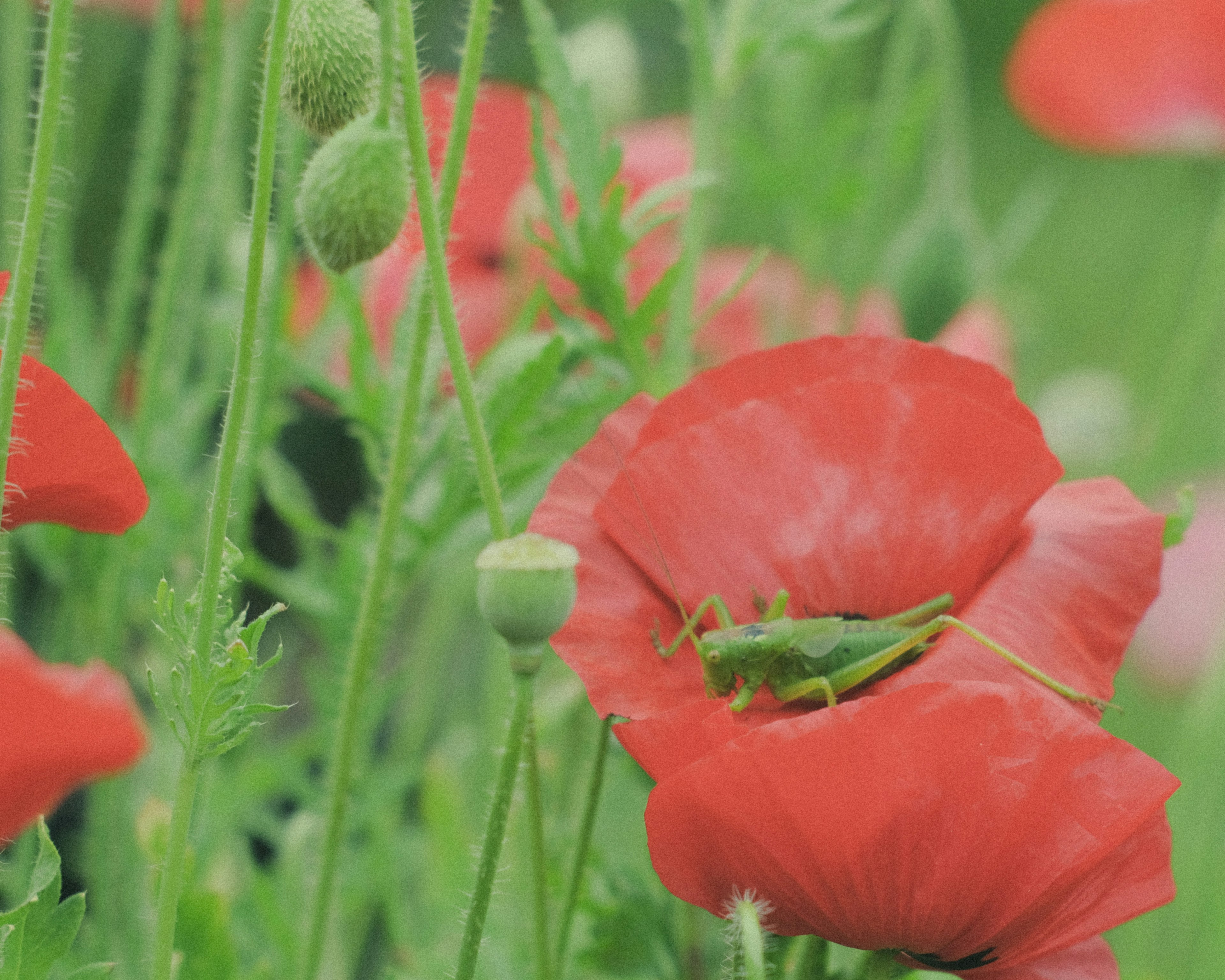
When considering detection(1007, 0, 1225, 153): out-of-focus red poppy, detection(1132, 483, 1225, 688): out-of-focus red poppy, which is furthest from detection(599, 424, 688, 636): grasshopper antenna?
detection(1132, 483, 1225, 688): out-of-focus red poppy

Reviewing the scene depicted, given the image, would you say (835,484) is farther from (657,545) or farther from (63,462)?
(63,462)

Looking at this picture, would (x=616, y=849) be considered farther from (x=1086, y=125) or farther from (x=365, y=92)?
(x=1086, y=125)

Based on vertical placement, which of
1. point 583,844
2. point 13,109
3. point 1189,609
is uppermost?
point 13,109

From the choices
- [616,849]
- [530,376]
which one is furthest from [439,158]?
[616,849]

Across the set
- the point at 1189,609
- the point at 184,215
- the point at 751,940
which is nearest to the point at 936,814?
the point at 751,940

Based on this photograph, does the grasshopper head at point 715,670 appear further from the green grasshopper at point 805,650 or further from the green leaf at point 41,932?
the green leaf at point 41,932

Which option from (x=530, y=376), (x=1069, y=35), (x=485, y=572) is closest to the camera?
(x=485, y=572)
